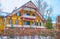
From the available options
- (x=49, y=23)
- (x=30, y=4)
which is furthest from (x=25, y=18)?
(x=49, y=23)

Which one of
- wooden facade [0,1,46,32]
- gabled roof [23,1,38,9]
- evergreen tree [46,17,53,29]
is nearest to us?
wooden facade [0,1,46,32]

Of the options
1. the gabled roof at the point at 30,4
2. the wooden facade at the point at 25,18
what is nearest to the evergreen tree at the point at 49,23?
the wooden facade at the point at 25,18

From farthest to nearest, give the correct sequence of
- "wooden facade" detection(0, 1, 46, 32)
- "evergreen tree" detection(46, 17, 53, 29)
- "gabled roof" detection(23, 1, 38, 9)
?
1. "evergreen tree" detection(46, 17, 53, 29)
2. "gabled roof" detection(23, 1, 38, 9)
3. "wooden facade" detection(0, 1, 46, 32)

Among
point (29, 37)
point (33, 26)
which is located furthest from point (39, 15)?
point (29, 37)

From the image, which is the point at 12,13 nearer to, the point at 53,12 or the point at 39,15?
the point at 39,15

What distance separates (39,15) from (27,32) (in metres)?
0.39

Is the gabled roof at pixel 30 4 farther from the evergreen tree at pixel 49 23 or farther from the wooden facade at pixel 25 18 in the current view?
the evergreen tree at pixel 49 23

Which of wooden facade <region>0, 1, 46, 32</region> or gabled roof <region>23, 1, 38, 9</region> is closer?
wooden facade <region>0, 1, 46, 32</region>

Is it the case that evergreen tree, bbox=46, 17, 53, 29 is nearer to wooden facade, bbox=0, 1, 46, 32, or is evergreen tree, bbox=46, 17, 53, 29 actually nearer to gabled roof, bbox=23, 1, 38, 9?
wooden facade, bbox=0, 1, 46, 32

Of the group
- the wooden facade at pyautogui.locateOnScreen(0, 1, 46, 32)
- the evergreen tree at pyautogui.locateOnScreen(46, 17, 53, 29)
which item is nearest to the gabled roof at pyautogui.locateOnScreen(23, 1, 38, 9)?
the wooden facade at pyautogui.locateOnScreen(0, 1, 46, 32)

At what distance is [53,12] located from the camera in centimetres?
325

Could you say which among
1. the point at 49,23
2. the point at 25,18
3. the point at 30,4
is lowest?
the point at 49,23

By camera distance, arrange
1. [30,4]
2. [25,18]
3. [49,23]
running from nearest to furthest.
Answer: [25,18]
[30,4]
[49,23]

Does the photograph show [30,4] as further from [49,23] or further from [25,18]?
[49,23]
